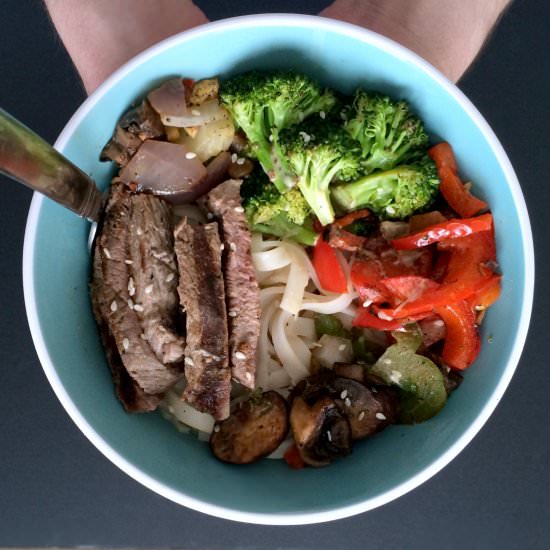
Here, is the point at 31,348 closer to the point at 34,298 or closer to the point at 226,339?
the point at 34,298

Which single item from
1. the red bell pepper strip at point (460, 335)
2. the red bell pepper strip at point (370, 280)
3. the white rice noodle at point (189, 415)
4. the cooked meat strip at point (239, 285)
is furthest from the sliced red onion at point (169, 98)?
the red bell pepper strip at point (460, 335)

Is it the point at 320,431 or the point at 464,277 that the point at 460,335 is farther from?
the point at 320,431

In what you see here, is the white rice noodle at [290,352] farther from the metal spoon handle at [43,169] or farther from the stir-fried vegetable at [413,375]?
the metal spoon handle at [43,169]

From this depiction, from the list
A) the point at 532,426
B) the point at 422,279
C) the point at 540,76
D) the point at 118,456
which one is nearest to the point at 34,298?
the point at 118,456

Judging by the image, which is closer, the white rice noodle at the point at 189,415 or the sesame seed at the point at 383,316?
the sesame seed at the point at 383,316

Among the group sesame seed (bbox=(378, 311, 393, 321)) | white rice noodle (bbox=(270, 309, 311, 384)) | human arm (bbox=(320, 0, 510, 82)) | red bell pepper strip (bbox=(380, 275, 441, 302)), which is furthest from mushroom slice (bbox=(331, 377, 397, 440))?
human arm (bbox=(320, 0, 510, 82))
